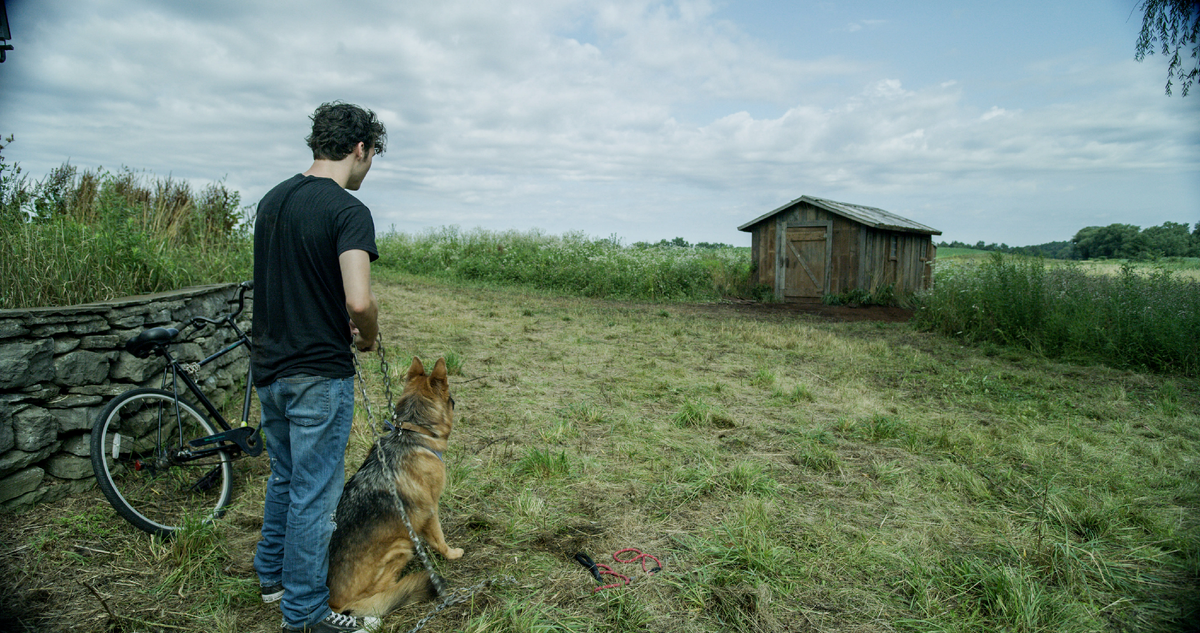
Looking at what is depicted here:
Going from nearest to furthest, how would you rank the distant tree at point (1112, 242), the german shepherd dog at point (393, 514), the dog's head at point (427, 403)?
the german shepherd dog at point (393, 514) → the dog's head at point (427, 403) → the distant tree at point (1112, 242)

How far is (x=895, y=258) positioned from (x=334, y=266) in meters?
18.2

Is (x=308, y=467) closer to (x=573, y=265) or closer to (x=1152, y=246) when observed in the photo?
(x=1152, y=246)

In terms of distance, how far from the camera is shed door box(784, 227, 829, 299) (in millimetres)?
17484

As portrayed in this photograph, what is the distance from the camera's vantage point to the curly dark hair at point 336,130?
238cm

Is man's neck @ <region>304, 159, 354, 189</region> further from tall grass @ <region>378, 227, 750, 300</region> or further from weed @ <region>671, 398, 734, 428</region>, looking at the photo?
tall grass @ <region>378, 227, 750, 300</region>

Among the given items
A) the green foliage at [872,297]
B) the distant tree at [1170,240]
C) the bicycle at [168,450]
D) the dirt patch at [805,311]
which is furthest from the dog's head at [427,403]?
the green foliage at [872,297]

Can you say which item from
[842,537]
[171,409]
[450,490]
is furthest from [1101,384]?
[171,409]

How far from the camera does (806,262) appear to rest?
1780 cm

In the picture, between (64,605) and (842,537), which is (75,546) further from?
(842,537)

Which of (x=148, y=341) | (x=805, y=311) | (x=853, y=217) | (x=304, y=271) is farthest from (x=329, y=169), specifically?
(x=853, y=217)

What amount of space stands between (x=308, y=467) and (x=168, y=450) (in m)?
1.99

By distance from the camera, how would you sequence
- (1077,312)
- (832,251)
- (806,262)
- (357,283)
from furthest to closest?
(806,262) < (832,251) < (1077,312) < (357,283)

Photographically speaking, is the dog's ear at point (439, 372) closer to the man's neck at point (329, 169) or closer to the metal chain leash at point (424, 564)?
the metal chain leash at point (424, 564)

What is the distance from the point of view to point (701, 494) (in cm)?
404
